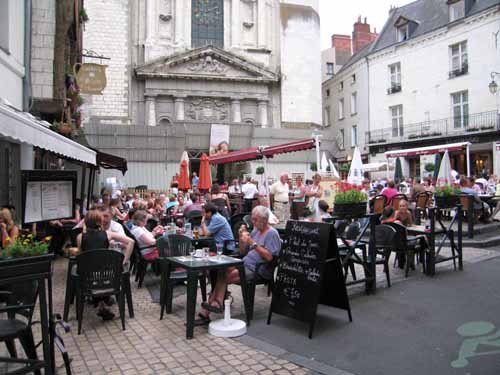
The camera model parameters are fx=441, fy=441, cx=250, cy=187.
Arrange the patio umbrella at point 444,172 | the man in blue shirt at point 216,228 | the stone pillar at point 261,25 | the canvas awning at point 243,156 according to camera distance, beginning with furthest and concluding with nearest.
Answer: the stone pillar at point 261,25
the canvas awning at point 243,156
the patio umbrella at point 444,172
the man in blue shirt at point 216,228

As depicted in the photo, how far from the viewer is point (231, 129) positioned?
28938 millimetres

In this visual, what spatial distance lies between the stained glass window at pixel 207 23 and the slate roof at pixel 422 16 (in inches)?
485

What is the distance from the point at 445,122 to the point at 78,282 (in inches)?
1100

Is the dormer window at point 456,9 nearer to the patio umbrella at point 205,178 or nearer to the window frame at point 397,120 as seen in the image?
the window frame at point 397,120

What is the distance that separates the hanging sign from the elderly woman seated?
37.2 feet

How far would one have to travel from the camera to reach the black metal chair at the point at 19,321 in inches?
126

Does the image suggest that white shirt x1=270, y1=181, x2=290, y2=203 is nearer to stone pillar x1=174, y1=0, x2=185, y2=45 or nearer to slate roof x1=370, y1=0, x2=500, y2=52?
slate roof x1=370, y1=0, x2=500, y2=52

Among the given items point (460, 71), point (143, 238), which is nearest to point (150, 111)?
point (460, 71)

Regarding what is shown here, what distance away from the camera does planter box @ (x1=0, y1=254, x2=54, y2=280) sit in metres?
2.99

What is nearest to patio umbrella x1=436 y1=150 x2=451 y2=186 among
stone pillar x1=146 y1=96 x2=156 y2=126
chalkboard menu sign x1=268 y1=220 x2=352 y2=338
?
chalkboard menu sign x1=268 y1=220 x2=352 y2=338

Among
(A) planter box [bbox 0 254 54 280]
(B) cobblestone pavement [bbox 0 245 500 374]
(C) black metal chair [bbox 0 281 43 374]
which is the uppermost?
(A) planter box [bbox 0 254 54 280]

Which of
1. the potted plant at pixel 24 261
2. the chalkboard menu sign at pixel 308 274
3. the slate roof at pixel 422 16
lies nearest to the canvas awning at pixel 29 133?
the potted plant at pixel 24 261

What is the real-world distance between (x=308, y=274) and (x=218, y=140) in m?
23.9

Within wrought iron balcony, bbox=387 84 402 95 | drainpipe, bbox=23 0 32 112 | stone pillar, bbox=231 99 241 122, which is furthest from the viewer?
stone pillar, bbox=231 99 241 122
